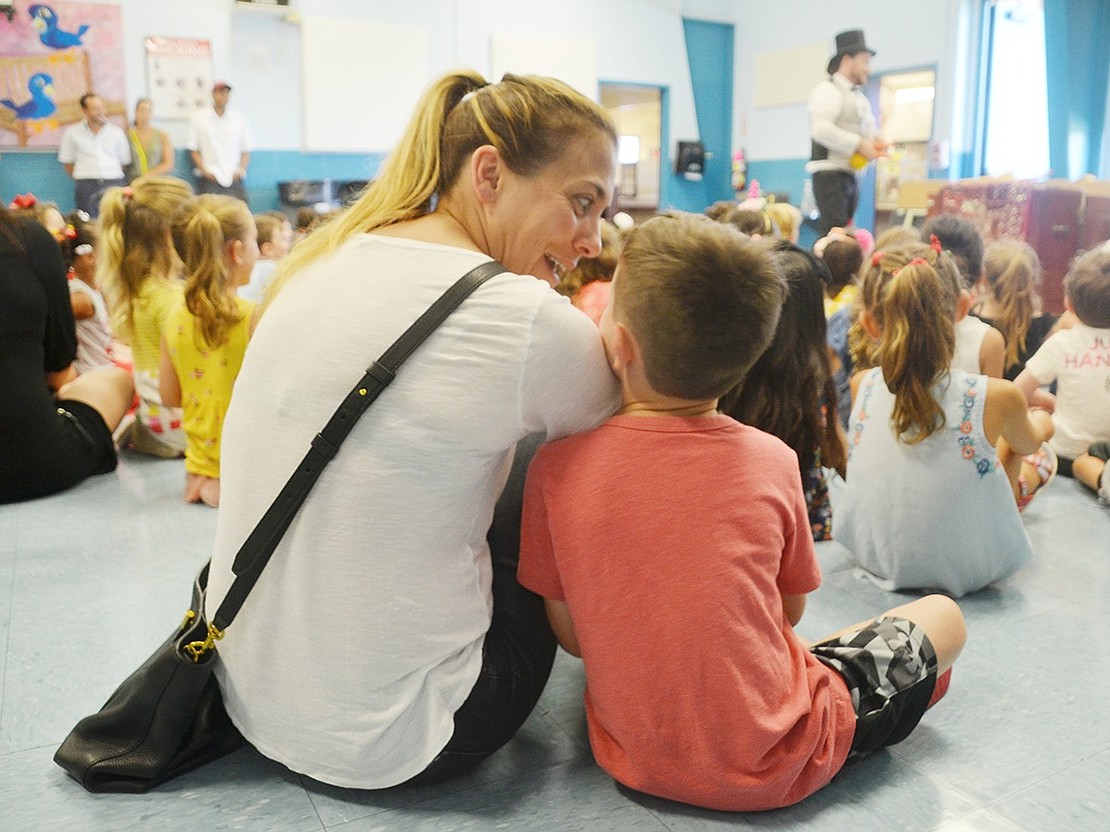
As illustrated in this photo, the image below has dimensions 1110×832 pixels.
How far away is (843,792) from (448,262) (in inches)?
39.2

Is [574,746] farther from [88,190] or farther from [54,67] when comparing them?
[54,67]

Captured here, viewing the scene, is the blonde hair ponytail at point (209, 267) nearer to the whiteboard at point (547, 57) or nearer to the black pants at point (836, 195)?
the black pants at point (836, 195)

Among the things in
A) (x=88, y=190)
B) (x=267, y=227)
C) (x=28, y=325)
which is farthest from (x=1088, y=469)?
(x=88, y=190)

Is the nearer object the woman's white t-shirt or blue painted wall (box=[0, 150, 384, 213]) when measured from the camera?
the woman's white t-shirt

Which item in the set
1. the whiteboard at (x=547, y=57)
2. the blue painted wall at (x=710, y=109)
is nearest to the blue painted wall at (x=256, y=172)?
the whiteboard at (x=547, y=57)

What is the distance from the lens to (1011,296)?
3512mm

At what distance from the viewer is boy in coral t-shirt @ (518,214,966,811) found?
4.26 feet

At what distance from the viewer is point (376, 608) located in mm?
1285

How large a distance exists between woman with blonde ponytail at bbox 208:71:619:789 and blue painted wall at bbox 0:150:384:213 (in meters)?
7.11

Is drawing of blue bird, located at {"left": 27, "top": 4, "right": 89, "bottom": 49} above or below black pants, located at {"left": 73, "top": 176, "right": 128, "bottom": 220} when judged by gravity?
above

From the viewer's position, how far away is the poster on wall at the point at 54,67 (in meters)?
8.01

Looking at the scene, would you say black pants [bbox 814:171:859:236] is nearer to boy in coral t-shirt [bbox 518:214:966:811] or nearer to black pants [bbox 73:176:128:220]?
boy in coral t-shirt [bbox 518:214:966:811]

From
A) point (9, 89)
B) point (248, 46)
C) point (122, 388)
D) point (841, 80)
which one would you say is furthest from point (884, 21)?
point (122, 388)

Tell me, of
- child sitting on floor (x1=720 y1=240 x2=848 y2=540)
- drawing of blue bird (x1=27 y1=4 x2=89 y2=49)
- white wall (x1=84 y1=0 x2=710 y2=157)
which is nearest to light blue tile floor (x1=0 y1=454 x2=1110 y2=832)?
child sitting on floor (x1=720 y1=240 x2=848 y2=540)
